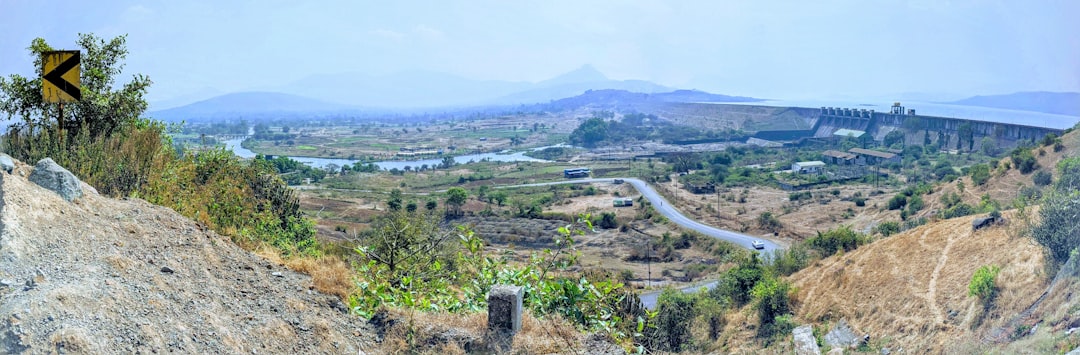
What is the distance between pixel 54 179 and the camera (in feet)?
16.6

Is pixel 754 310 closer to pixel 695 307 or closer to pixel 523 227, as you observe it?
pixel 695 307

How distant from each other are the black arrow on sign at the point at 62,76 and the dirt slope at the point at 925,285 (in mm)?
10139

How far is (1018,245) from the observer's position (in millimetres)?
10945

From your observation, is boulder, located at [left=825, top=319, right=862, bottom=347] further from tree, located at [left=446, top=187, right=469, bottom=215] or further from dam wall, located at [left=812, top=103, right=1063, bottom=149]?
dam wall, located at [left=812, top=103, right=1063, bottom=149]

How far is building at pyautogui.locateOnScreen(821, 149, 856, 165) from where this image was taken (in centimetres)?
5569

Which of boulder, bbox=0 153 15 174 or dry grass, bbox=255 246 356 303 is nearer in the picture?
boulder, bbox=0 153 15 174

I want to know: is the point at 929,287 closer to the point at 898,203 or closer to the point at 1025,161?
the point at 1025,161

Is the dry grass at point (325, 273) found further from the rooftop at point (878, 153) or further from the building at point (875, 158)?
the rooftop at point (878, 153)

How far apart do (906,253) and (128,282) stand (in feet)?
47.1

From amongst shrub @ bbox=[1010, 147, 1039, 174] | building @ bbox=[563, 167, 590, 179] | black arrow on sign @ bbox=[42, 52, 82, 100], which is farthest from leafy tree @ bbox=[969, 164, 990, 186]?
building @ bbox=[563, 167, 590, 179]

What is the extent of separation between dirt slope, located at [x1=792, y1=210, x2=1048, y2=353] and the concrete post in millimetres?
6102

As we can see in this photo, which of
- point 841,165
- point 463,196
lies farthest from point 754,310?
point 841,165

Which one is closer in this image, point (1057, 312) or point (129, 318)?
point (129, 318)

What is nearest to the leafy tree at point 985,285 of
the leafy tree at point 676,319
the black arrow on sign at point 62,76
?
the leafy tree at point 676,319
